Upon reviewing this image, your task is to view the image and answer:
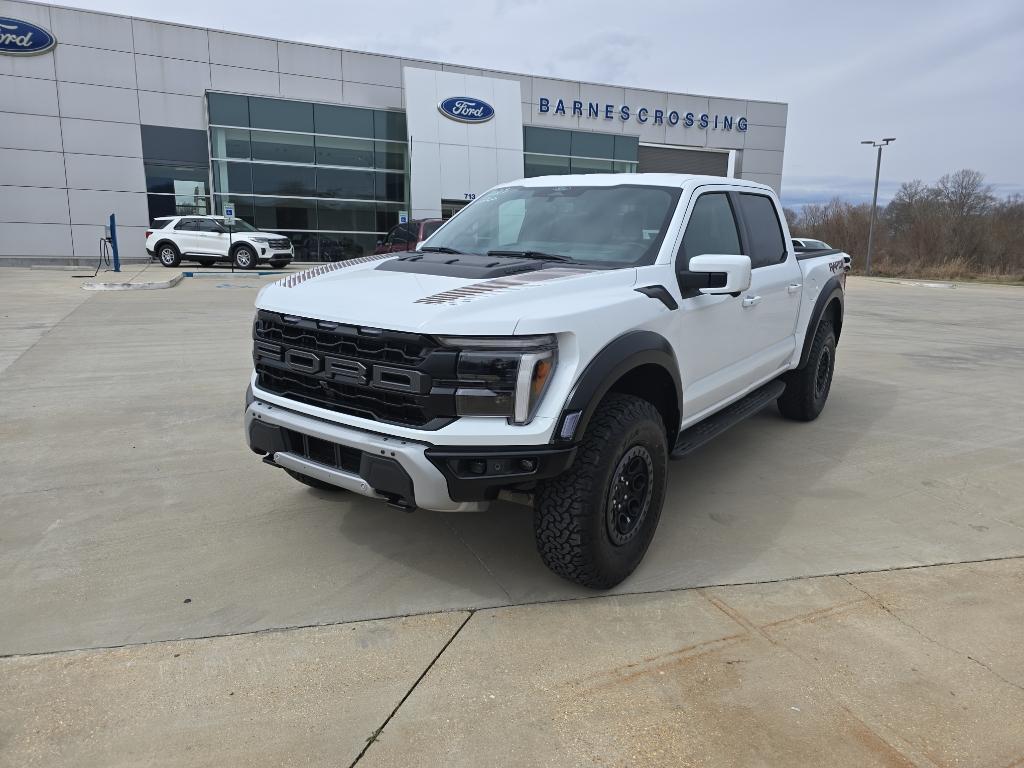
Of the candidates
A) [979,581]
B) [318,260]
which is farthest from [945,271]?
[979,581]

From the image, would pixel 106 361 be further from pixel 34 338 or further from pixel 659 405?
pixel 659 405

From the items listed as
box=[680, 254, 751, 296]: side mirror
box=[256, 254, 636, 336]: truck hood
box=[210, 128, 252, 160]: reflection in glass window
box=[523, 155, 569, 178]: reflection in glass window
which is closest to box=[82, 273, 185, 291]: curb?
box=[210, 128, 252, 160]: reflection in glass window

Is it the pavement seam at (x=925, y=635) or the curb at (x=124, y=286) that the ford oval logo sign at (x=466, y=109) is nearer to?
the curb at (x=124, y=286)

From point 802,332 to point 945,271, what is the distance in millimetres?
38251

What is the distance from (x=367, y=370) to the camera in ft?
9.52

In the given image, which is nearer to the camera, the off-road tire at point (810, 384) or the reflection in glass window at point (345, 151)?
the off-road tire at point (810, 384)

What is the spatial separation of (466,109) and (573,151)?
18.7 ft

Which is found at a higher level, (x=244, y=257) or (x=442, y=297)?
(x=442, y=297)

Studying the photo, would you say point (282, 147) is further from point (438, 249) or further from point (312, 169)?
point (438, 249)

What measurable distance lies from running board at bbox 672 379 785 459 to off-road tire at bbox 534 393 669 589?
1.70 ft

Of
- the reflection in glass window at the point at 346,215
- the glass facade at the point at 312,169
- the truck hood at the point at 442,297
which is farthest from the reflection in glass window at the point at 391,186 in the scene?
the truck hood at the point at 442,297

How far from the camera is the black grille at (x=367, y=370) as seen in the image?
9.03 feet

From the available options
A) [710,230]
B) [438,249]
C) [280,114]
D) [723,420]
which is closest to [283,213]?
[280,114]

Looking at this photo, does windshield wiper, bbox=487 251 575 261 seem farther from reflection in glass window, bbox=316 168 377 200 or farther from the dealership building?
reflection in glass window, bbox=316 168 377 200
